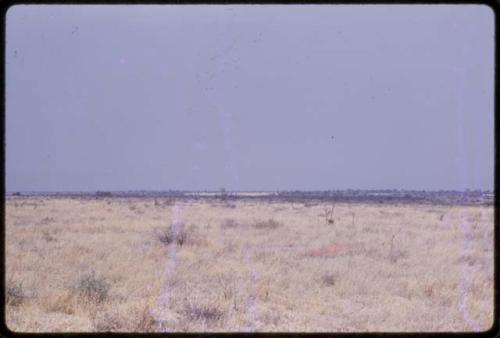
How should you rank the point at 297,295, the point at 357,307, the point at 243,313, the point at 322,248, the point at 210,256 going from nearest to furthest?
the point at 243,313 < the point at 357,307 < the point at 297,295 < the point at 210,256 < the point at 322,248

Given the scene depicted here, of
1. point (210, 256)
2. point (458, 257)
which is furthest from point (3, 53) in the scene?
point (458, 257)

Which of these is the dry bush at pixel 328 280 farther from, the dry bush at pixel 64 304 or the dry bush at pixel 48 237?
the dry bush at pixel 48 237

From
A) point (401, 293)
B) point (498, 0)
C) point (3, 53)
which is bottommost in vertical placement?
point (401, 293)

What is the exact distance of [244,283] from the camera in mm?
9023

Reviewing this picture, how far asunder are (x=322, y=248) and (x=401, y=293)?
208 inches

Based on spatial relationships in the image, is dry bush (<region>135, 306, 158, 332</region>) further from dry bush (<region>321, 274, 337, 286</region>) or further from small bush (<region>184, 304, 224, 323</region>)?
dry bush (<region>321, 274, 337, 286</region>)

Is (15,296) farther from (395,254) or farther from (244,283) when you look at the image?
(395,254)

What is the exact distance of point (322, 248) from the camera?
552 inches

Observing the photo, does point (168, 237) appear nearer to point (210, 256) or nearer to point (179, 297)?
point (210, 256)

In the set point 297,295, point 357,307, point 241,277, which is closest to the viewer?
point 357,307

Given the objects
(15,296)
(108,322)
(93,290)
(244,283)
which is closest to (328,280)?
(244,283)

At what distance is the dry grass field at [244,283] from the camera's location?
22.0 ft

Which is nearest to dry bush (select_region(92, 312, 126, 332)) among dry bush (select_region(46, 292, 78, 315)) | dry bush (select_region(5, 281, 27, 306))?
dry bush (select_region(46, 292, 78, 315))

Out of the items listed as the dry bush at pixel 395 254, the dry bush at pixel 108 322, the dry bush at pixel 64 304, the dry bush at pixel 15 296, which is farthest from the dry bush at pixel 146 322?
the dry bush at pixel 395 254
